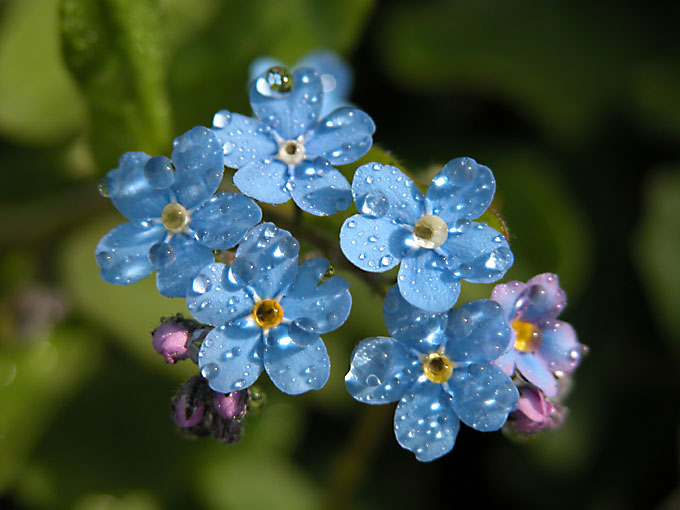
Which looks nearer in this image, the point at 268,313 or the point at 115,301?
the point at 268,313

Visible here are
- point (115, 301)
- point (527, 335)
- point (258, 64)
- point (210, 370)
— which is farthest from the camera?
point (115, 301)

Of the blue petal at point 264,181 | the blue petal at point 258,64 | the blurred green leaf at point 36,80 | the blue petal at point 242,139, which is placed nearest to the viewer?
the blue petal at point 264,181

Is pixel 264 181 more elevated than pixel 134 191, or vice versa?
pixel 264 181

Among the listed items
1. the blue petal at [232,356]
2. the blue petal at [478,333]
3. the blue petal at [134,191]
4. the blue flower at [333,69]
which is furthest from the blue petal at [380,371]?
the blue flower at [333,69]

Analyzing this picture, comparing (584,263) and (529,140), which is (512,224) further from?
(529,140)

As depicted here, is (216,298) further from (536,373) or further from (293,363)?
(536,373)

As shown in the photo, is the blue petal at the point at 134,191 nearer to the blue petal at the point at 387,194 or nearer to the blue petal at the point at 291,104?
the blue petal at the point at 291,104

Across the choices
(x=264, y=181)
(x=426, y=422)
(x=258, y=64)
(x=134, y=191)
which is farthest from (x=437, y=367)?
(x=258, y=64)
